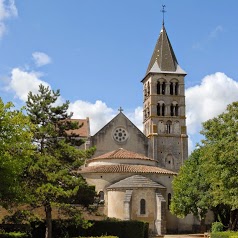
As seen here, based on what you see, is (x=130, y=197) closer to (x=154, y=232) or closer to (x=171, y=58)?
(x=154, y=232)

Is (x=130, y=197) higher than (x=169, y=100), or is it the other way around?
(x=169, y=100)

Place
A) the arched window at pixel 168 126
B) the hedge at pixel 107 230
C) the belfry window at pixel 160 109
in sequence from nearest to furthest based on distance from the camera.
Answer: the hedge at pixel 107 230 < the arched window at pixel 168 126 < the belfry window at pixel 160 109

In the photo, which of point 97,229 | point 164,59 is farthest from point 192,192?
point 164,59

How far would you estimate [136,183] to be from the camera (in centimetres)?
4756

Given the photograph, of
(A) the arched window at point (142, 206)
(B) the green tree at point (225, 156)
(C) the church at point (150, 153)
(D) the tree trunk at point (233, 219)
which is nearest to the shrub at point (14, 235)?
(B) the green tree at point (225, 156)

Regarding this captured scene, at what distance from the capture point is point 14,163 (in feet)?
81.9

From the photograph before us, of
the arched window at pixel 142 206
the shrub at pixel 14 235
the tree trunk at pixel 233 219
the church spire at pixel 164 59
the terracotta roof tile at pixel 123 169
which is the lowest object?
the shrub at pixel 14 235

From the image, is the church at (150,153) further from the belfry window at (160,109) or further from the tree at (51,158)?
the tree at (51,158)

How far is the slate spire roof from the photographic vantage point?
71562mm

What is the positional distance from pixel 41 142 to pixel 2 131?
648 centimetres

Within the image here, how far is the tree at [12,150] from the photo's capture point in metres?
24.6

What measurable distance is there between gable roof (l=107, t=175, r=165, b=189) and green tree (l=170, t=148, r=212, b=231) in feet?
8.22

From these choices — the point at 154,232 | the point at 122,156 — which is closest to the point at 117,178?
the point at 122,156

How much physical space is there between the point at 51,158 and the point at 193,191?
59.0 ft
